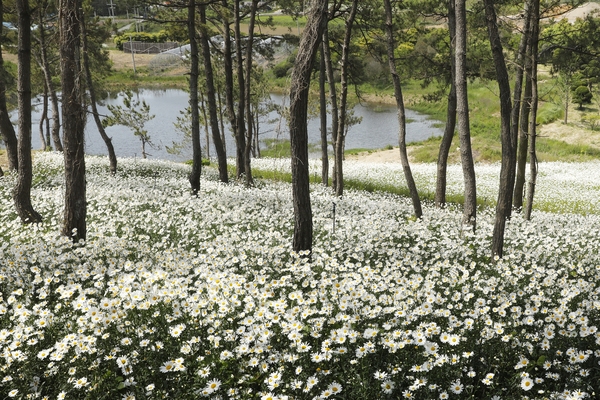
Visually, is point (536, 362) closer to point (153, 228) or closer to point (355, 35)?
point (153, 228)

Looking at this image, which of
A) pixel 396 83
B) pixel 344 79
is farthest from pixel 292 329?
pixel 344 79

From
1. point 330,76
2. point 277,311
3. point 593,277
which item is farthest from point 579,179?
point 277,311

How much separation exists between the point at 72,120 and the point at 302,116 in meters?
3.93

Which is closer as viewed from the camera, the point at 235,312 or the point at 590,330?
the point at 590,330

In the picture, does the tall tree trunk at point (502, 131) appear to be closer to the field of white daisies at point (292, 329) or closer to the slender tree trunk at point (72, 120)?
the field of white daisies at point (292, 329)

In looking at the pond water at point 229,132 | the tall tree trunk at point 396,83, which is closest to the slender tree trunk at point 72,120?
the tall tree trunk at point 396,83

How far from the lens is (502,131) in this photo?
7.00 metres

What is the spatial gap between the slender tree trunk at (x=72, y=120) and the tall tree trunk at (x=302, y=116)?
134 inches

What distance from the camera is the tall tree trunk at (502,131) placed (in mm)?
6793

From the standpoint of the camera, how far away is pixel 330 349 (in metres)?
4.22

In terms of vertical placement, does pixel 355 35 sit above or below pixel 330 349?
above

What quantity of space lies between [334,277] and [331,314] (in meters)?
0.84

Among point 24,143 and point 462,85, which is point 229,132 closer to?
point 24,143

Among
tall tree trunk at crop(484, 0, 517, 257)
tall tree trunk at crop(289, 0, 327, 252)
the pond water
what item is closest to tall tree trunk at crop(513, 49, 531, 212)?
tall tree trunk at crop(484, 0, 517, 257)
